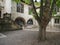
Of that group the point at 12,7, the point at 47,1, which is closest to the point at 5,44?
the point at 47,1

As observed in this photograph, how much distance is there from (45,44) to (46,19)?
6.72 feet

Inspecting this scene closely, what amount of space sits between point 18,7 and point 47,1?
21052 mm

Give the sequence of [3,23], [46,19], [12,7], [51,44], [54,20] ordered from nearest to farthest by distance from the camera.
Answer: [51,44] → [46,19] → [3,23] → [12,7] → [54,20]

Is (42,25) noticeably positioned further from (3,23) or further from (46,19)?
(3,23)

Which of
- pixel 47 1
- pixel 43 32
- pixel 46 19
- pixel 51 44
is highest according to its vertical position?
pixel 47 1

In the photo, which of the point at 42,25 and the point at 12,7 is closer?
the point at 42,25

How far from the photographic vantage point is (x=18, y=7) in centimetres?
3189

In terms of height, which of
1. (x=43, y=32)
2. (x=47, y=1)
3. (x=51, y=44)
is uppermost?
(x=47, y=1)

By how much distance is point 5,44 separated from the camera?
34.8 feet

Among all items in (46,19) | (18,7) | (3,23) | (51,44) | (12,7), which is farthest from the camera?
(18,7)

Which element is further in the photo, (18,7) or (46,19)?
(18,7)

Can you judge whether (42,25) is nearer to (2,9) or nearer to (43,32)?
(43,32)

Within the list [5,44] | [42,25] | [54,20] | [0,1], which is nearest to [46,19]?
[42,25]

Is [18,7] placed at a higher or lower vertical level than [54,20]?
higher
